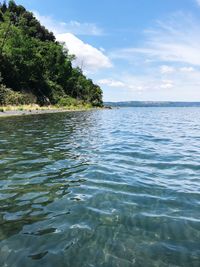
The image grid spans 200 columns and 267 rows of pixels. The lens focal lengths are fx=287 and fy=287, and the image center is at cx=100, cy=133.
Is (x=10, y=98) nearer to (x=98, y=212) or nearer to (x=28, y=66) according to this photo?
(x=28, y=66)

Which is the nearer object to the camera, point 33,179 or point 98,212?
point 98,212

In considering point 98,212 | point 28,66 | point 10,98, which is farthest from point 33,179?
point 28,66

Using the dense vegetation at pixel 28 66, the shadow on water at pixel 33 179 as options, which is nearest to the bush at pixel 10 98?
the dense vegetation at pixel 28 66

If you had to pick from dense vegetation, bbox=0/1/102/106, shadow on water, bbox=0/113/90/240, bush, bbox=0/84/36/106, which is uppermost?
dense vegetation, bbox=0/1/102/106

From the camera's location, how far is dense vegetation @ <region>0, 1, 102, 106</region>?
59.4m

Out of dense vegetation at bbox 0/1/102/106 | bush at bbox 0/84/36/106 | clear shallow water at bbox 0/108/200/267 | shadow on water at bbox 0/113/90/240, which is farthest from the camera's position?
dense vegetation at bbox 0/1/102/106

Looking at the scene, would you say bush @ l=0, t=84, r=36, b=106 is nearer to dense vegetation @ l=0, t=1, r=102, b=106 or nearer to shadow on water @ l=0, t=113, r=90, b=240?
dense vegetation @ l=0, t=1, r=102, b=106

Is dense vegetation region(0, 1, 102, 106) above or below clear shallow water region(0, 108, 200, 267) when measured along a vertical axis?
above

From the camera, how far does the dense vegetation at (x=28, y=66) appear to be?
5938 cm

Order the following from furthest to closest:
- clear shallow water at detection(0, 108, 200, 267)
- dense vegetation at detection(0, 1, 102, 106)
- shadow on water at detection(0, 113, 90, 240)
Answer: dense vegetation at detection(0, 1, 102, 106)
shadow on water at detection(0, 113, 90, 240)
clear shallow water at detection(0, 108, 200, 267)

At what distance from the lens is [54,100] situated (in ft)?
250

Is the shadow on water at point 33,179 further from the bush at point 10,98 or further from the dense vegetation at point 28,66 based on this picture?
the dense vegetation at point 28,66

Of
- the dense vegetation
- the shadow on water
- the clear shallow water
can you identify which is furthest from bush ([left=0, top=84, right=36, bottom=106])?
the clear shallow water

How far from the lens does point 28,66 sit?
65.8 m
